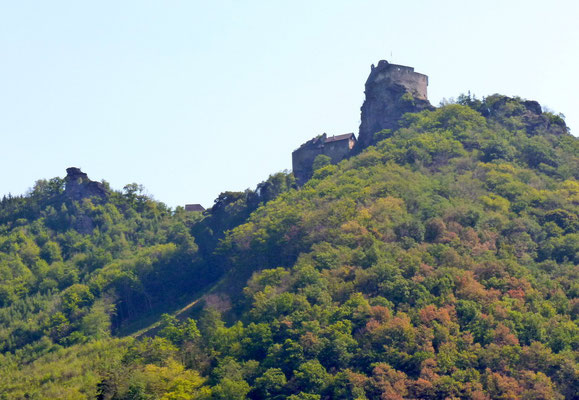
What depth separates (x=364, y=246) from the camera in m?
51.1

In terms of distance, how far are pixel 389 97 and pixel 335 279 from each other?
2691 cm

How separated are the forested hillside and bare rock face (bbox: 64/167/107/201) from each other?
3.31 feet

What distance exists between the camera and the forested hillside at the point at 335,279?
41062 millimetres

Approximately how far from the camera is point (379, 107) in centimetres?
7094

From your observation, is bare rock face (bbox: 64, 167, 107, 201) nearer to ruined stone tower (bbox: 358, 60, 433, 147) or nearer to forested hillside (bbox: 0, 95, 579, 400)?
forested hillside (bbox: 0, 95, 579, 400)

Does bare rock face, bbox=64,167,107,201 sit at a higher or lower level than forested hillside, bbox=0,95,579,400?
higher

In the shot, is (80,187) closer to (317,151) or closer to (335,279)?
(317,151)

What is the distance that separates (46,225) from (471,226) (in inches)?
1526

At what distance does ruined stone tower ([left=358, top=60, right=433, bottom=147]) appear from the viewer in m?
69.9

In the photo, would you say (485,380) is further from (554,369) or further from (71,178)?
(71,178)

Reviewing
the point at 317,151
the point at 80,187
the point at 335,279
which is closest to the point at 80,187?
the point at 80,187

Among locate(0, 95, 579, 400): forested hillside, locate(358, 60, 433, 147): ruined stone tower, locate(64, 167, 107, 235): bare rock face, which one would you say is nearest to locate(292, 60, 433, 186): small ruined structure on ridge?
locate(358, 60, 433, 147): ruined stone tower

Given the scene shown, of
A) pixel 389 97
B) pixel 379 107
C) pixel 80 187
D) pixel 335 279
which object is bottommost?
pixel 335 279

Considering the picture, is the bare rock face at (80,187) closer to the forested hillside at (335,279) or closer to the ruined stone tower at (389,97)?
the forested hillside at (335,279)
